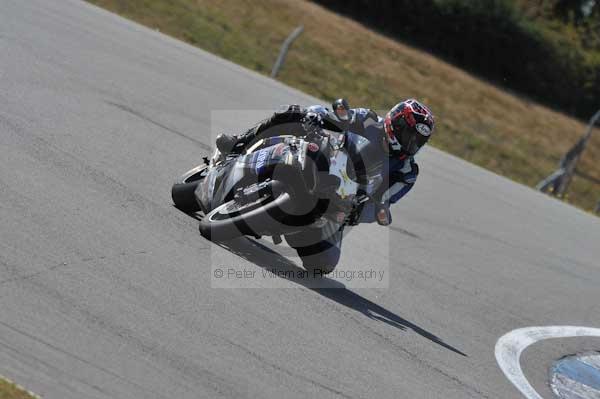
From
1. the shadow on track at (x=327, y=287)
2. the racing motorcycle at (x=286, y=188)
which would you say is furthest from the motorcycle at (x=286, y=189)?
the shadow on track at (x=327, y=287)

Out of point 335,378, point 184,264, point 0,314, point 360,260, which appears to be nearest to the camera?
point 0,314

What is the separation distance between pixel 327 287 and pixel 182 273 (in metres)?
1.82

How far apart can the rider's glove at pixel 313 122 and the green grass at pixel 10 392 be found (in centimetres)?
437

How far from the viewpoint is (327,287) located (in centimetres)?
870

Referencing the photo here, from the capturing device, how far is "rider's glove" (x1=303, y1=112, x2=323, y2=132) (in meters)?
8.60

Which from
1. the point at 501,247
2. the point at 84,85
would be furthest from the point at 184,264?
the point at 501,247

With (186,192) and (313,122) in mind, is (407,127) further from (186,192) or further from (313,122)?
(186,192)

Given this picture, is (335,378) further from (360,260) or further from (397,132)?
(360,260)

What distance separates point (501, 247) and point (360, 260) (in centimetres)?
353

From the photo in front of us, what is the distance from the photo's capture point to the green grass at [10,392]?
459 centimetres

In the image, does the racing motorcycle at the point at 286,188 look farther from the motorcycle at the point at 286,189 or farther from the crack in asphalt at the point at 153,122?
the crack in asphalt at the point at 153,122

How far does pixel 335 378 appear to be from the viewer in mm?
6301

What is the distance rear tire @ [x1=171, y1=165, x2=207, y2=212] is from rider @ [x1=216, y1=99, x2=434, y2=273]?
1.35ft

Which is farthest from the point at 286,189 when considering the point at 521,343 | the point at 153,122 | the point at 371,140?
the point at 153,122
